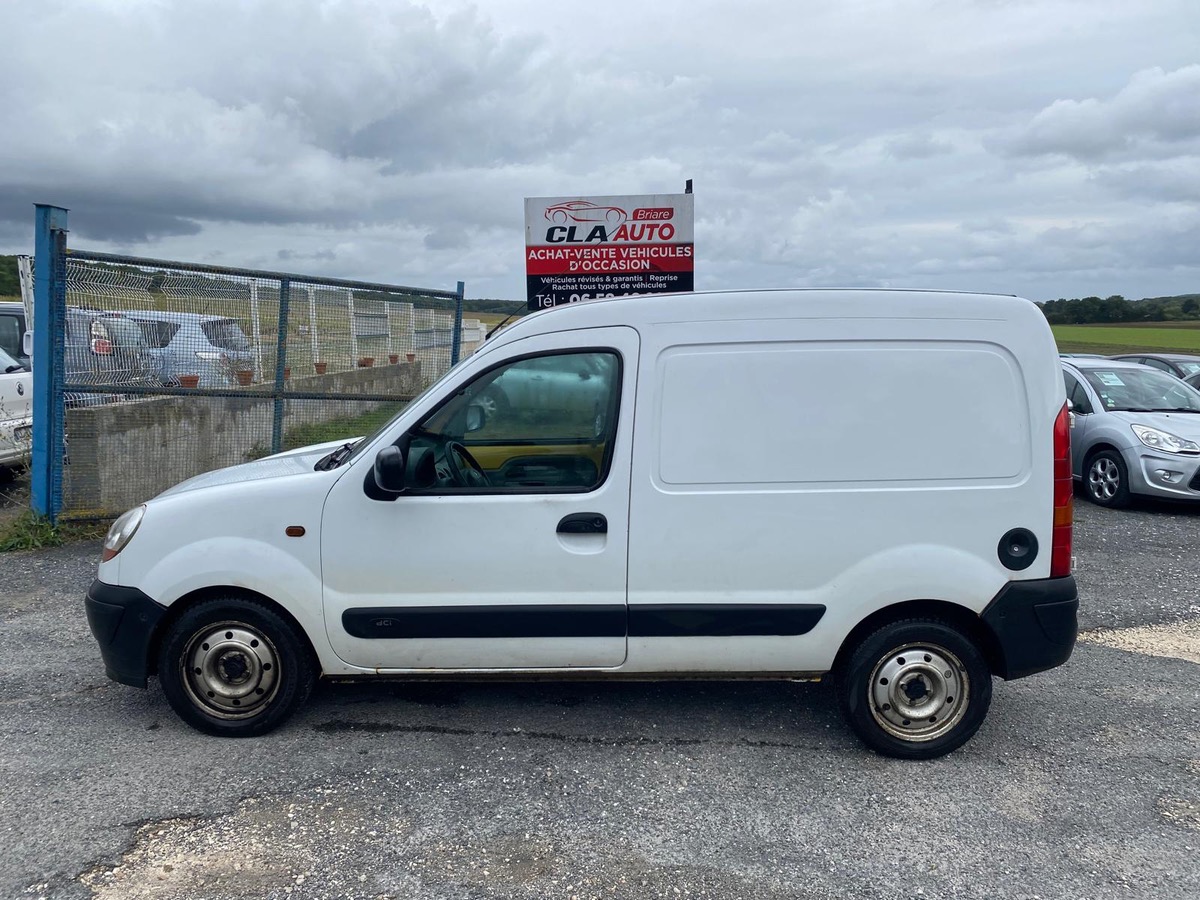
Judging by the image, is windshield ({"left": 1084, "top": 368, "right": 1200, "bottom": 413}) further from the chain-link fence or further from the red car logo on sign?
the chain-link fence

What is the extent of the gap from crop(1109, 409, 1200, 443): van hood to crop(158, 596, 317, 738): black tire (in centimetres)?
855

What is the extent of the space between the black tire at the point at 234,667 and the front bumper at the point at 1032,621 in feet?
9.58

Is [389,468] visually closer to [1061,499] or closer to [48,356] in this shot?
[1061,499]

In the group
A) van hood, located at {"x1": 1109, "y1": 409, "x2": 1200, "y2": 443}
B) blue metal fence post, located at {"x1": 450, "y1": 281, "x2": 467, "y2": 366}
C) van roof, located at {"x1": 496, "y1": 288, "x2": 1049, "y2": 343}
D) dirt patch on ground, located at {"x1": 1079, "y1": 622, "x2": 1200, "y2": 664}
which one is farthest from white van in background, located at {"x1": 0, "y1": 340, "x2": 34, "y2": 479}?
van hood, located at {"x1": 1109, "y1": 409, "x2": 1200, "y2": 443}

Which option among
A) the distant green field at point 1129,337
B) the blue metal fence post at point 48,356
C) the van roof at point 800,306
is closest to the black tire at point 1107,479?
the van roof at point 800,306

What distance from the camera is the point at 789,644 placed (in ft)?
13.0

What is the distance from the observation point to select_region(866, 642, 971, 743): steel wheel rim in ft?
13.0

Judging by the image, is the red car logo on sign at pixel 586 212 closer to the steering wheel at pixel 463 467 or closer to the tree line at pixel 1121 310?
the steering wheel at pixel 463 467

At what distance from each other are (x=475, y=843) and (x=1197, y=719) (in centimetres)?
345

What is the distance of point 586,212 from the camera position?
10.4 meters

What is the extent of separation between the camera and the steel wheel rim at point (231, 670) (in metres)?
4.05

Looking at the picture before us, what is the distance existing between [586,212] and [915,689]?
7.46 meters

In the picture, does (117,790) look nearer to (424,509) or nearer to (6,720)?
(6,720)

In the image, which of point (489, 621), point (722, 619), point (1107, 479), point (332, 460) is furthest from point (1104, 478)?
point (332, 460)
